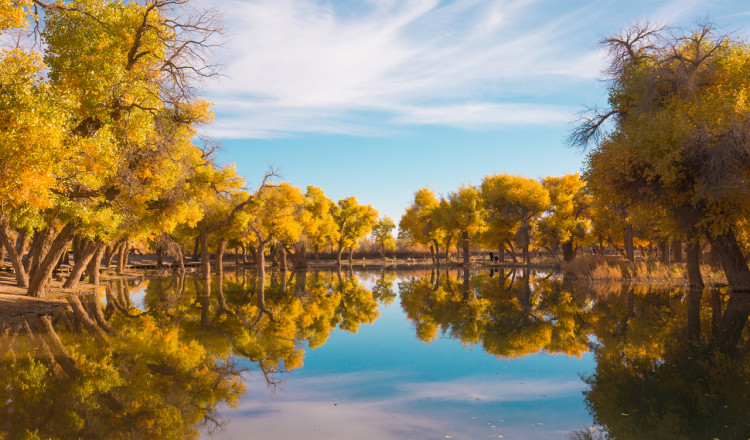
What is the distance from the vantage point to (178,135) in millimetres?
19500

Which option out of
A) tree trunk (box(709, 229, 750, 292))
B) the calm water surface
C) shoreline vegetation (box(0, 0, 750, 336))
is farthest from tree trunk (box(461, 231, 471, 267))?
the calm water surface

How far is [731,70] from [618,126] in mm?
4692

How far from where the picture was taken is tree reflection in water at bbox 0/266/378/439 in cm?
679

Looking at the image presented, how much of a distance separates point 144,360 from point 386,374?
489cm

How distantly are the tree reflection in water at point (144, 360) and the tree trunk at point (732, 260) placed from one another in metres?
14.6

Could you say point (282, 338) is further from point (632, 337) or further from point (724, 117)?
point (724, 117)

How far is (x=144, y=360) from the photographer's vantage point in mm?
10320

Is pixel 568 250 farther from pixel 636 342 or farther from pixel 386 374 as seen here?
pixel 386 374

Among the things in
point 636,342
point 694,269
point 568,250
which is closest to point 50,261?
point 636,342

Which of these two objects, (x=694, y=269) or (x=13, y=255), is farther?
(x=694, y=269)

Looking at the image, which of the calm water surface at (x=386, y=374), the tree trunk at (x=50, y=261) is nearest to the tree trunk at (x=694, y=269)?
the calm water surface at (x=386, y=374)

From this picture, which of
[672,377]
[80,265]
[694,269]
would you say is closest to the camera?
[672,377]

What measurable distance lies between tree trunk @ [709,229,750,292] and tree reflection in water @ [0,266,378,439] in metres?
14.6

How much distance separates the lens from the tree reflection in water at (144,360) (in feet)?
22.3
